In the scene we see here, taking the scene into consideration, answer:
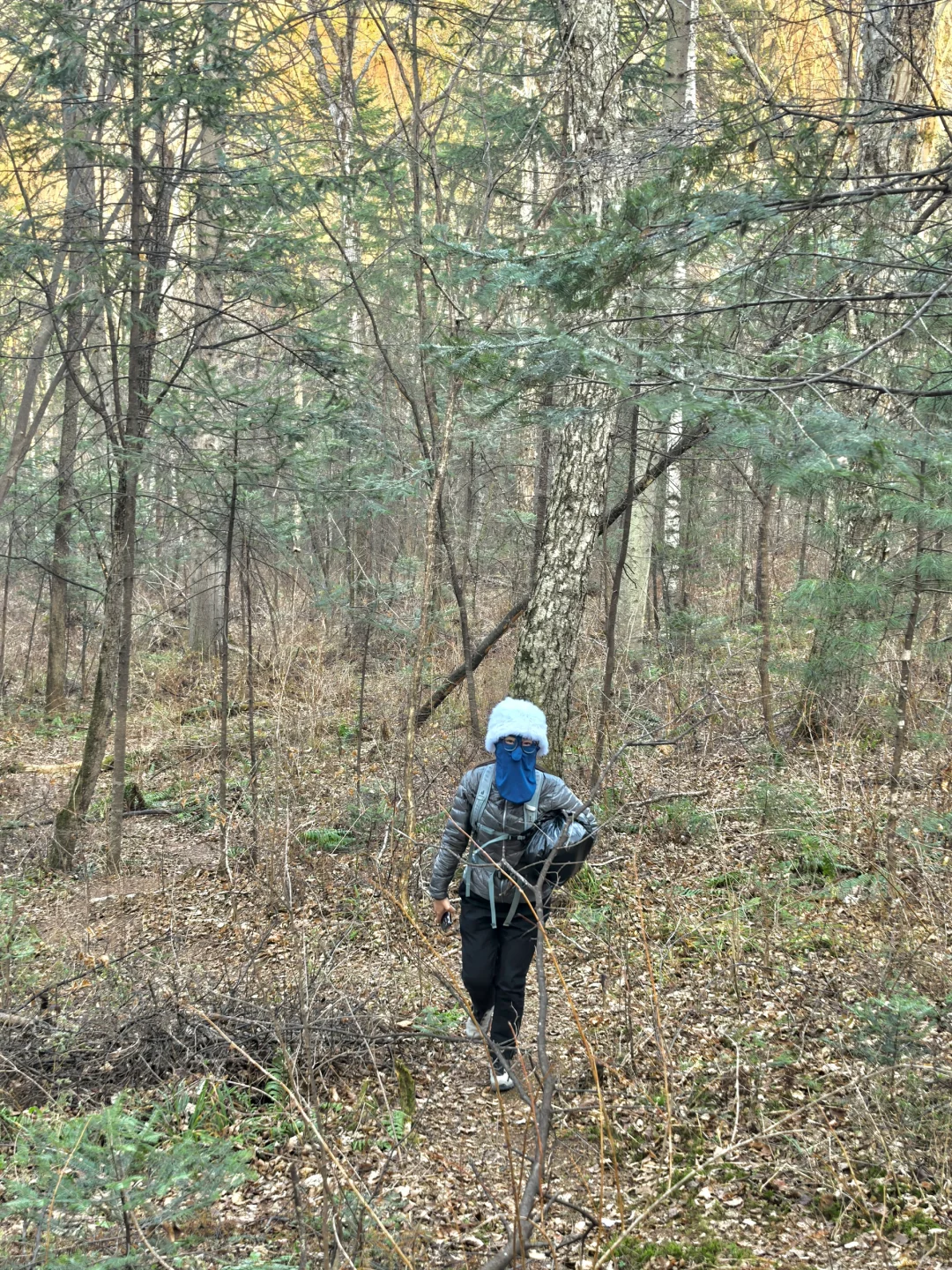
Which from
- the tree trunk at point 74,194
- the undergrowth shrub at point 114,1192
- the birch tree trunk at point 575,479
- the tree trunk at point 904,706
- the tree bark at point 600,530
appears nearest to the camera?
the undergrowth shrub at point 114,1192

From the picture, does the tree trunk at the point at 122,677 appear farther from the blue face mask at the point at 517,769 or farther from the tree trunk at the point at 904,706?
the tree trunk at the point at 904,706

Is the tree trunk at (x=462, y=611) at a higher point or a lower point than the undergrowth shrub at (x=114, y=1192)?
higher

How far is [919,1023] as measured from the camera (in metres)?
3.92

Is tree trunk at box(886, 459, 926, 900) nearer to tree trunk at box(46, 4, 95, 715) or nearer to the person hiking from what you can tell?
the person hiking

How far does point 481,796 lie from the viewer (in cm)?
421

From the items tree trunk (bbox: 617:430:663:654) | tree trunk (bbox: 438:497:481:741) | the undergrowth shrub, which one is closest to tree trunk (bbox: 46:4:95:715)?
tree trunk (bbox: 438:497:481:741)

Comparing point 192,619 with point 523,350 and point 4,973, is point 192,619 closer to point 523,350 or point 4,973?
point 4,973

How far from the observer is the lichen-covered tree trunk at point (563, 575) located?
6289 mm

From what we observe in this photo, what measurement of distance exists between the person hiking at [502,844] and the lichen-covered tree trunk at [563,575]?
2179mm

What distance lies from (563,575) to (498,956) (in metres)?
2.98

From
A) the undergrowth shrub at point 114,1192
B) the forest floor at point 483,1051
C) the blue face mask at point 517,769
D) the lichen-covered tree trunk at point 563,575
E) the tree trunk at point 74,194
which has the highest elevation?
the tree trunk at point 74,194

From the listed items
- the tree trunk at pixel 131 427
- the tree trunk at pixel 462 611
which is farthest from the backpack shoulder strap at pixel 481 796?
the tree trunk at pixel 131 427

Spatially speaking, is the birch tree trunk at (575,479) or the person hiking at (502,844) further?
the birch tree trunk at (575,479)

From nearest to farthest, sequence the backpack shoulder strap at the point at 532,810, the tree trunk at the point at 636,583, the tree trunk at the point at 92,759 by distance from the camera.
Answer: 1. the backpack shoulder strap at the point at 532,810
2. the tree trunk at the point at 92,759
3. the tree trunk at the point at 636,583
